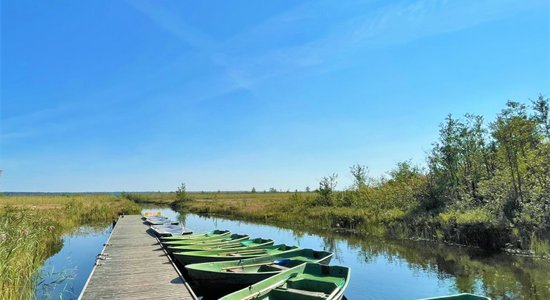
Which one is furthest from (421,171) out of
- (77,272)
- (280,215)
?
(77,272)

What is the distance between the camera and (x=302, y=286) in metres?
9.73

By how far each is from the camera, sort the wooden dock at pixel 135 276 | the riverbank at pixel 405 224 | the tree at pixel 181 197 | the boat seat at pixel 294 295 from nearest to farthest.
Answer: the boat seat at pixel 294 295 → the wooden dock at pixel 135 276 → the riverbank at pixel 405 224 → the tree at pixel 181 197

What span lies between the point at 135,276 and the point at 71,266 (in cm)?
666

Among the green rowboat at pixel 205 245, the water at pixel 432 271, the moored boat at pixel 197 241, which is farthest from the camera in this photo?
the moored boat at pixel 197 241

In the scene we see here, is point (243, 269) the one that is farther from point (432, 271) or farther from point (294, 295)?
point (432, 271)

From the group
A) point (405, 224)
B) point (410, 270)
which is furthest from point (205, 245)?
point (405, 224)

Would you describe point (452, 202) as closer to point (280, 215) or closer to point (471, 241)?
point (471, 241)

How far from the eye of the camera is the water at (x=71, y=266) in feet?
38.4

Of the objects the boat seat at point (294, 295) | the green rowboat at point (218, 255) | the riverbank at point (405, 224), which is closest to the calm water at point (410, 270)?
the riverbank at point (405, 224)

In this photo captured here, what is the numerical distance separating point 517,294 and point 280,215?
83.5 ft

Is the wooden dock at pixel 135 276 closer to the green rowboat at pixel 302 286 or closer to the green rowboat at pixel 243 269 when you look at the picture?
the green rowboat at pixel 243 269

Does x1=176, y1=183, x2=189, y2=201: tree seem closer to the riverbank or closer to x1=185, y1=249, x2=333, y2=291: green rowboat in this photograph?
the riverbank

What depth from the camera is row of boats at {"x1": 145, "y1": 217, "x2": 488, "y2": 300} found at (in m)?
8.79

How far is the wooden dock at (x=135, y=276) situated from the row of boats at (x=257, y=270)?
638 mm
